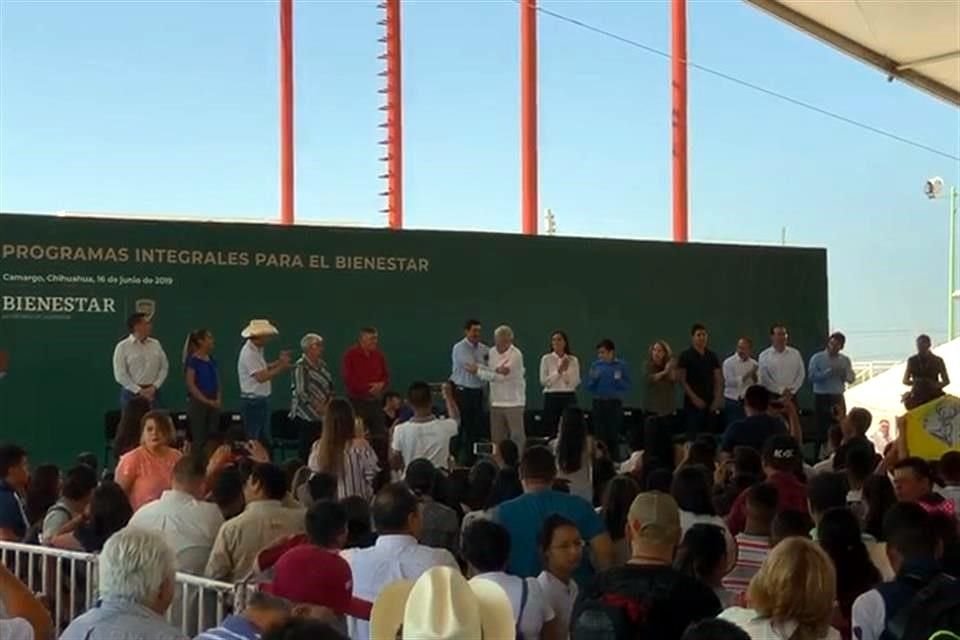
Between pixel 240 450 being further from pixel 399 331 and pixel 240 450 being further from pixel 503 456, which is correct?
pixel 399 331

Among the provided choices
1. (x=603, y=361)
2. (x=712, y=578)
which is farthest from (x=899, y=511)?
(x=603, y=361)

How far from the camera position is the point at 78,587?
5.87m

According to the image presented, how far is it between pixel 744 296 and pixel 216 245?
263 inches

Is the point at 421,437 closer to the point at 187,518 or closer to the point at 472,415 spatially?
the point at 187,518

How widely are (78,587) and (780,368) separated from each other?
10.5 metres

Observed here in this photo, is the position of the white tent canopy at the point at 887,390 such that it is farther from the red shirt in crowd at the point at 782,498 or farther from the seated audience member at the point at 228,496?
the seated audience member at the point at 228,496

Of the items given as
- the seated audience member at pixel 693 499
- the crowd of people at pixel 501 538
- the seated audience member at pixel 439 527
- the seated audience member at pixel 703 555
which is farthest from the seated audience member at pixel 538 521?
the seated audience member at pixel 703 555

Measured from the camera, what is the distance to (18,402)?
1305 centimetres

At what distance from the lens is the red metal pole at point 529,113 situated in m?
20.7

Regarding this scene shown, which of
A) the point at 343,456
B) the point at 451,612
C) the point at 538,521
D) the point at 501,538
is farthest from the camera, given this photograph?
the point at 343,456

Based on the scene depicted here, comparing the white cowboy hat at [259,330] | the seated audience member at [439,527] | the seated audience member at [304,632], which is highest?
the white cowboy hat at [259,330]

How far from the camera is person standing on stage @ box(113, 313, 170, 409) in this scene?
12.4 m

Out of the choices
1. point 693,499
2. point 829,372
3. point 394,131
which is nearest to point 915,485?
point 693,499

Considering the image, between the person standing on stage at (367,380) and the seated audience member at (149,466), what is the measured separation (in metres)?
5.92
